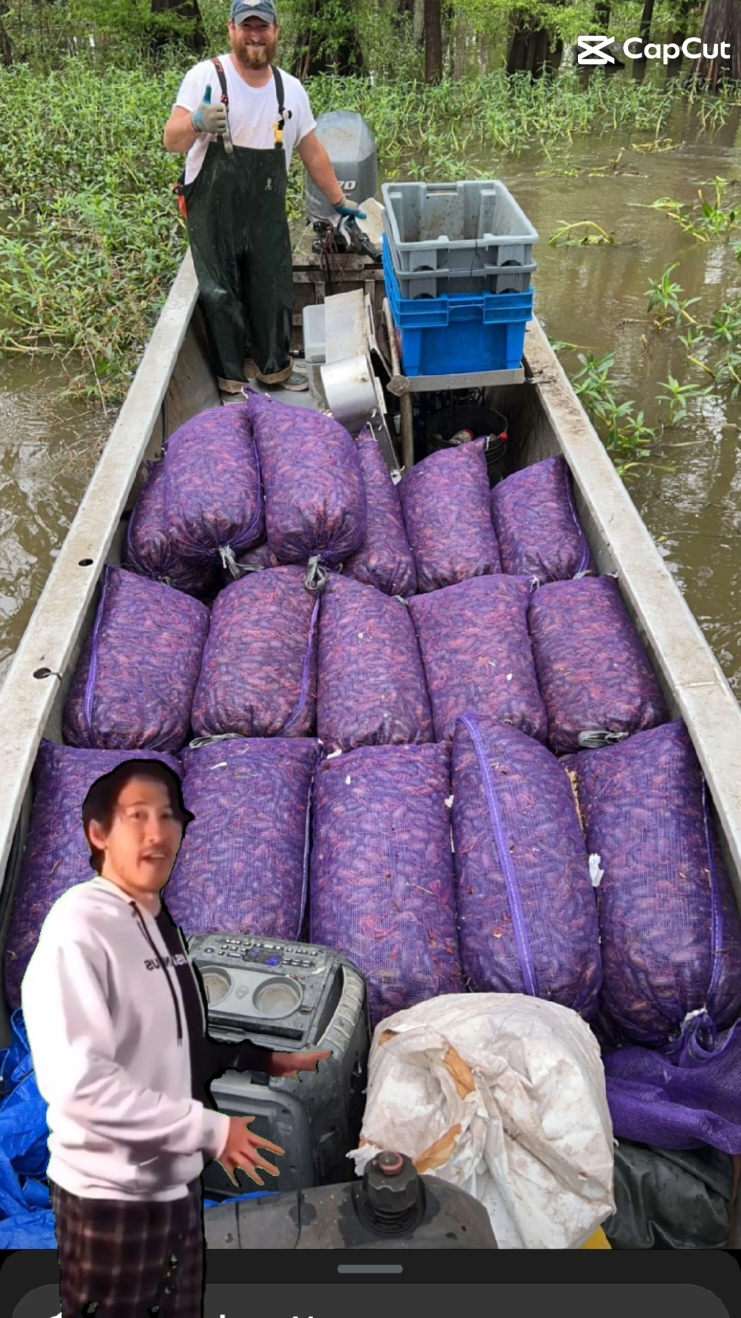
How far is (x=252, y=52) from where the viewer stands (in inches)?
152

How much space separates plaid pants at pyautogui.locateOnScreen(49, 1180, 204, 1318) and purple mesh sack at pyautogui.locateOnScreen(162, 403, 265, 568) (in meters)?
2.63

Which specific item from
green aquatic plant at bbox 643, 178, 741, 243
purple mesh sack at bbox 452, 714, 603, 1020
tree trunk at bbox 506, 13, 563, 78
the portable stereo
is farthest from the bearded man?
tree trunk at bbox 506, 13, 563, 78

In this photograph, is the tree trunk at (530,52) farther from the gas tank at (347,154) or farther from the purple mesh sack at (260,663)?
the purple mesh sack at (260,663)

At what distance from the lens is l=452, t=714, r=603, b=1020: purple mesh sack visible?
6.36ft

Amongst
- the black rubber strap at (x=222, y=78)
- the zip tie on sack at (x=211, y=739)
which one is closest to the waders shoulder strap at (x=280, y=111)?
the black rubber strap at (x=222, y=78)

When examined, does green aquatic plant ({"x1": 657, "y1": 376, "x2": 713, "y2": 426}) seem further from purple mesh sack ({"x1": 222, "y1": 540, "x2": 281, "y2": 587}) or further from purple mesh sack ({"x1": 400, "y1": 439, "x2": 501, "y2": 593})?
purple mesh sack ({"x1": 222, "y1": 540, "x2": 281, "y2": 587})

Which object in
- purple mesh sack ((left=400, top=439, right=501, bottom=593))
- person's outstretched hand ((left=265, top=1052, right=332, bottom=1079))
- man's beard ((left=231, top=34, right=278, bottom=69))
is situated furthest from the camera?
man's beard ((left=231, top=34, right=278, bottom=69))

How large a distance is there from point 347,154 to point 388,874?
5.18 meters

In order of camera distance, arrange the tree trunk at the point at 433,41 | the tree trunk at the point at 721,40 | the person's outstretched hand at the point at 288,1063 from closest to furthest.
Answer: the person's outstretched hand at the point at 288,1063 → the tree trunk at the point at 433,41 → the tree trunk at the point at 721,40

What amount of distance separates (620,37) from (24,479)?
22223 millimetres

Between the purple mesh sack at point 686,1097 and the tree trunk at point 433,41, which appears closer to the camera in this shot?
the purple mesh sack at point 686,1097

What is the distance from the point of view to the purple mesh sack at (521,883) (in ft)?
6.36

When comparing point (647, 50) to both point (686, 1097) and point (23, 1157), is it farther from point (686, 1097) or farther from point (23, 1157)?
point (23, 1157)

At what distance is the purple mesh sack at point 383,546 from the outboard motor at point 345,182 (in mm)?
2327
